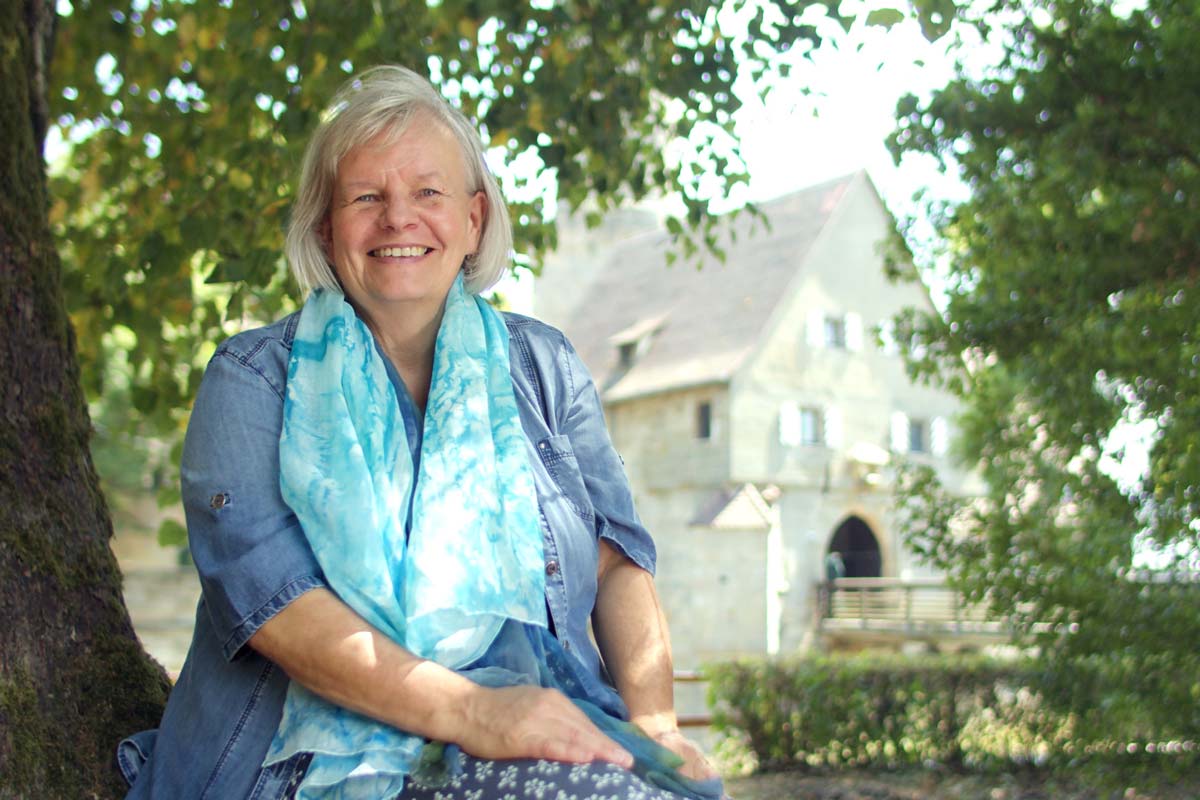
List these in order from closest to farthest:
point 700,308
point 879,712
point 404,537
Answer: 1. point 404,537
2. point 879,712
3. point 700,308

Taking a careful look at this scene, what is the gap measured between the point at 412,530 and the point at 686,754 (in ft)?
1.71

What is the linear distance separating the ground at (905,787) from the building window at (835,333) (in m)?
19.5

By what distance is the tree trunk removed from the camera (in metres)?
2.01

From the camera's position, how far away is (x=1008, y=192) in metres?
6.02

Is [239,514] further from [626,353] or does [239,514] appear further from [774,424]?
[626,353]

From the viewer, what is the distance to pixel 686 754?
185 cm

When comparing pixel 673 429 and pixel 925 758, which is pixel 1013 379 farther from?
pixel 673 429

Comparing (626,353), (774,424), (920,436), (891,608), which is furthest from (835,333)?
(891,608)

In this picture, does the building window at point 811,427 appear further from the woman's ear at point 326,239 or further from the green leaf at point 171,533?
the woman's ear at point 326,239

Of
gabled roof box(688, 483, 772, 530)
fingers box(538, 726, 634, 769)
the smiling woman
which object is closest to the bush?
the smiling woman

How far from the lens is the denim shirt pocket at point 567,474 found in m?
2.05

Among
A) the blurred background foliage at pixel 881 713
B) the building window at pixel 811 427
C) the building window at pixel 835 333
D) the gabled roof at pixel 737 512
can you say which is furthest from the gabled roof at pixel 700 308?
the blurred background foliage at pixel 881 713

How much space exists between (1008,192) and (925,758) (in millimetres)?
5595

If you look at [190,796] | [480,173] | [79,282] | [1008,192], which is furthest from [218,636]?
[1008,192]
